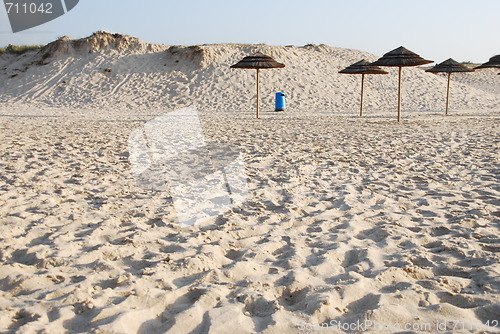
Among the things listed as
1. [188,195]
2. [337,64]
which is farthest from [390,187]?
[337,64]

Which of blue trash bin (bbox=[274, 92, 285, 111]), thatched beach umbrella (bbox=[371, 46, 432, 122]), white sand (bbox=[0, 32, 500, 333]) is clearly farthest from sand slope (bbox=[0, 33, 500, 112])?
white sand (bbox=[0, 32, 500, 333])

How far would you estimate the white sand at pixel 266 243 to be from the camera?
6.53ft

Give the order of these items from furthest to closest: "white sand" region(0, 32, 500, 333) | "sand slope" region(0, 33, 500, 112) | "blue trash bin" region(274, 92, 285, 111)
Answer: "sand slope" region(0, 33, 500, 112)
"blue trash bin" region(274, 92, 285, 111)
"white sand" region(0, 32, 500, 333)

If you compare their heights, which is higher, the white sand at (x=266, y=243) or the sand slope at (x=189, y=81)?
the sand slope at (x=189, y=81)

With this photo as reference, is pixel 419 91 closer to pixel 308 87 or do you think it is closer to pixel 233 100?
A: pixel 308 87

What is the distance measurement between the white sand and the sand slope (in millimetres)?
11883

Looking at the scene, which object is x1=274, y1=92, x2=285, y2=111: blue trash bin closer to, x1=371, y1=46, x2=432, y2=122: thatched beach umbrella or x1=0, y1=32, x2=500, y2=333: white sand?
x1=371, y1=46, x2=432, y2=122: thatched beach umbrella

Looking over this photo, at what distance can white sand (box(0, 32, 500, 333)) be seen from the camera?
1990mm

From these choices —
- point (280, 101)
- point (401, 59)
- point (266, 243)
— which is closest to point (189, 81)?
point (280, 101)

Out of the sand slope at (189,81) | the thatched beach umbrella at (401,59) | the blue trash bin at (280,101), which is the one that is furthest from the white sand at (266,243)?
the sand slope at (189,81)

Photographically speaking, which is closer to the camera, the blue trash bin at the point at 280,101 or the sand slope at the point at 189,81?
the blue trash bin at the point at 280,101

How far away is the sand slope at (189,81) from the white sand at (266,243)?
11.9 meters

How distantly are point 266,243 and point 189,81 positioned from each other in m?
18.7

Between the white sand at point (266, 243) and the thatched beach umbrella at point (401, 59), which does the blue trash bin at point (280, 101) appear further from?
the white sand at point (266, 243)
